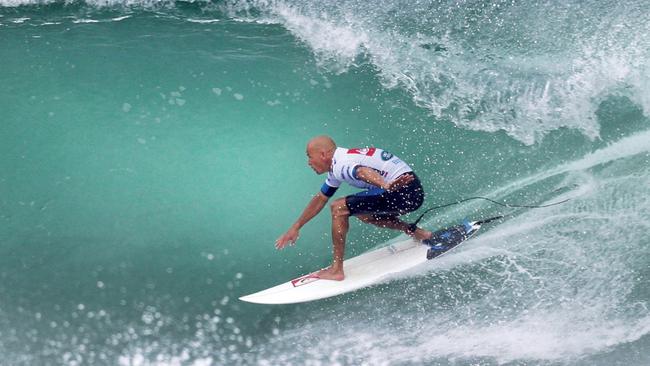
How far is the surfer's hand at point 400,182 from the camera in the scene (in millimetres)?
4402

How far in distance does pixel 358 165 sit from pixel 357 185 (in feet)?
0.64

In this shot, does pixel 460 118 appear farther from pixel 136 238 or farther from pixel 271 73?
pixel 136 238

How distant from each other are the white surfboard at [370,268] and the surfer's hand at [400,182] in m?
0.74

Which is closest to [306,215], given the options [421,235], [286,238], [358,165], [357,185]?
[286,238]

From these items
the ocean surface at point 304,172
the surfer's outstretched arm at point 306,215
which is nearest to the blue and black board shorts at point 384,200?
the surfer's outstretched arm at point 306,215

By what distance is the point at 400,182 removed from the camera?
4.41 m

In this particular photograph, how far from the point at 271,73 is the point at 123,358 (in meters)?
3.30

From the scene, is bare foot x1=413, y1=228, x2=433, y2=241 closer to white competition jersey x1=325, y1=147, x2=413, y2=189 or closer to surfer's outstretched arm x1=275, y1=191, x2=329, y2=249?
white competition jersey x1=325, y1=147, x2=413, y2=189

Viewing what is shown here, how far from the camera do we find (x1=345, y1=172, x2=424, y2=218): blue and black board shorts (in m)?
4.46

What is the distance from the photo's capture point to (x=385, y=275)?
4.89m

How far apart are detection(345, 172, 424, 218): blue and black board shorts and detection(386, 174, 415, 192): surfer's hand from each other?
23 millimetres

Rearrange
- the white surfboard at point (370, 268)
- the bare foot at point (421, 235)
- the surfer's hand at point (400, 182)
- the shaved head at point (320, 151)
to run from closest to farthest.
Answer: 1. the shaved head at point (320, 151)
2. the surfer's hand at point (400, 182)
3. the white surfboard at point (370, 268)
4. the bare foot at point (421, 235)

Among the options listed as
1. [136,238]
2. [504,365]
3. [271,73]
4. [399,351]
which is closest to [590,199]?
[504,365]

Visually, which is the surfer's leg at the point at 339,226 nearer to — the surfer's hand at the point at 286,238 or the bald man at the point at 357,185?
the bald man at the point at 357,185
